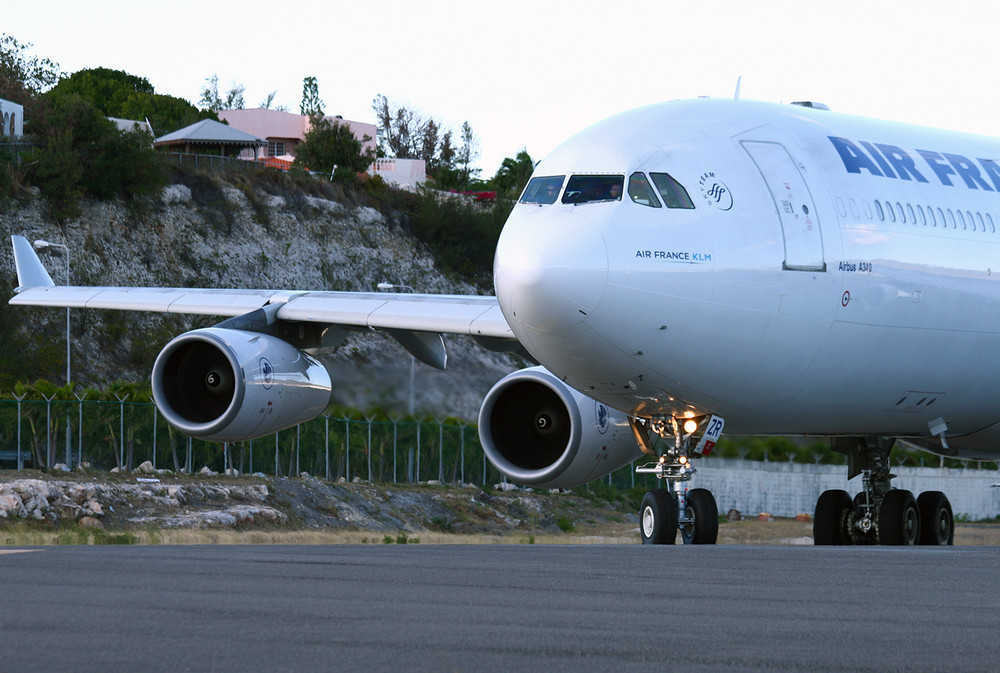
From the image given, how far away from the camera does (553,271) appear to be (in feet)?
38.7

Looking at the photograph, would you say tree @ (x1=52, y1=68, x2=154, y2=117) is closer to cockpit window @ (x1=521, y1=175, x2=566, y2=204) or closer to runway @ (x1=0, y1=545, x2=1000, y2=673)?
cockpit window @ (x1=521, y1=175, x2=566, y2=204)

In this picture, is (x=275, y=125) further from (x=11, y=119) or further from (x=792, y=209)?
(x=792, y=209)

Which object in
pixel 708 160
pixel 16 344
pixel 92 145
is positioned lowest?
pixel 16 344

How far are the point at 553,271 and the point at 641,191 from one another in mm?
1278

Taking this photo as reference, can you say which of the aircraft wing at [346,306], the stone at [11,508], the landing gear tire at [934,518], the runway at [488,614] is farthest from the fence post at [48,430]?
the runway at [488,614]

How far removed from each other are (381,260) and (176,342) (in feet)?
178

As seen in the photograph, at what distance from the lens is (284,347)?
1698cm

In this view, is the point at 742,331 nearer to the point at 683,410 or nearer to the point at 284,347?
the point at 683,410

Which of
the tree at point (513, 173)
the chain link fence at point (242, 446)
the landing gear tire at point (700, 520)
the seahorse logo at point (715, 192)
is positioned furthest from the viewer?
the tree at point (513, 173)

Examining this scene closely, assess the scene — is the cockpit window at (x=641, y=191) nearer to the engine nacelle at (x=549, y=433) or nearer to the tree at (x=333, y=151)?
the engine nacelle at (x=549, y=433)

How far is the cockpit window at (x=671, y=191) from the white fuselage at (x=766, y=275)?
2.3 inches

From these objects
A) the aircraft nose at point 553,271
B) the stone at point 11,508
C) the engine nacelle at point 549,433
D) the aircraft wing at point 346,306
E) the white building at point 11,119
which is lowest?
the stone at point 11,508

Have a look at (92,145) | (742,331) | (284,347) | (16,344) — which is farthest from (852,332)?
(92,145)

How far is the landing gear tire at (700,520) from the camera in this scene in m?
12.9
